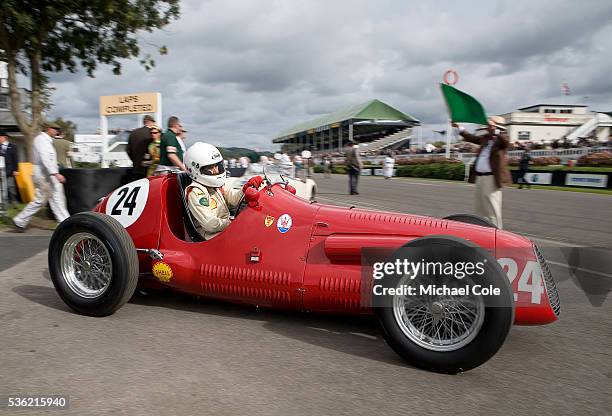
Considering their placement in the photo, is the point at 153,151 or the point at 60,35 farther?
the point at 60,35

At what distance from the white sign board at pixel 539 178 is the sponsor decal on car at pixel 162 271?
66.6 ft

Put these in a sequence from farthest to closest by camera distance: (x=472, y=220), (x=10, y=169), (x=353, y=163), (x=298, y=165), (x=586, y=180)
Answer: (x=298, y=165) → (x=586, y=180) → (x=353, y=163) → (x=10, y=169) → (x=472, y=220)

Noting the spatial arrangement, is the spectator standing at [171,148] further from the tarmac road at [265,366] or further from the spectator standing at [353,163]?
the spectator standing at [353,163]

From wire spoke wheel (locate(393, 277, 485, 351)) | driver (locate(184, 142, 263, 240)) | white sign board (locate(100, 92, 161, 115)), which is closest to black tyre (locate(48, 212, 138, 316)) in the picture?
driver (locate(184, 142, 263, 240))

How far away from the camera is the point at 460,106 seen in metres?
7.05

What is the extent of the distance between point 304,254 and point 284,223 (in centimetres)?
29

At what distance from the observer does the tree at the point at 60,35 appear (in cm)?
1059

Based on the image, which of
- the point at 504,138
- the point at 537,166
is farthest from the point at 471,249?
the point at 537,166

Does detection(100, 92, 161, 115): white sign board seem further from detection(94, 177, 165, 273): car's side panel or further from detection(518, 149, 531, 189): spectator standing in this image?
detection(518, 149, 531, 189): spectator standing

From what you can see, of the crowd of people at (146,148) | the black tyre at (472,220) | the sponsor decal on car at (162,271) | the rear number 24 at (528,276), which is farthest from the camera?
the crowd of people at (146,148)

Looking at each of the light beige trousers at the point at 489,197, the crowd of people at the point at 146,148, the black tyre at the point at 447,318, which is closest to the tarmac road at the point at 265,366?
the black tyre at the point at 447,318

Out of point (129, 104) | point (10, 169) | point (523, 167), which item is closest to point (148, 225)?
point (10, 169)

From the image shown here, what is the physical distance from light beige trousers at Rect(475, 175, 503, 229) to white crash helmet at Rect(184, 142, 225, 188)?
157 inches

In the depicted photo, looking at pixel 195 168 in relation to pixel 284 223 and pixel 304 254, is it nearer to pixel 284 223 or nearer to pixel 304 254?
pixel 284 223
